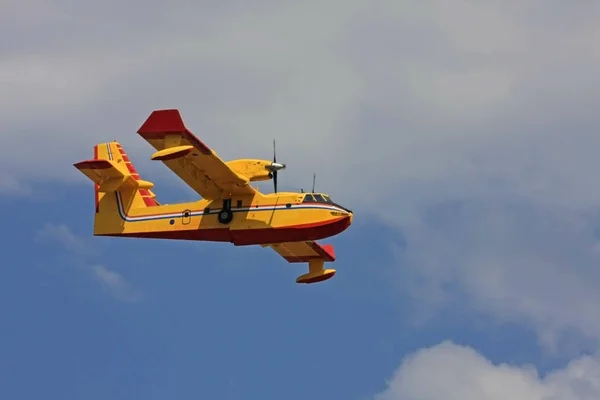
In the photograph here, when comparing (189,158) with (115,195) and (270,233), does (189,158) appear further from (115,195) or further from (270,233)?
(115,195)

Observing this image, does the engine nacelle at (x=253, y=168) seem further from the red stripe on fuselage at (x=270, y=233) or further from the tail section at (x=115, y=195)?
the tail section at (x=115, y=195)

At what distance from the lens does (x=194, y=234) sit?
175 ft

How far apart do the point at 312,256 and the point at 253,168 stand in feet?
28.6

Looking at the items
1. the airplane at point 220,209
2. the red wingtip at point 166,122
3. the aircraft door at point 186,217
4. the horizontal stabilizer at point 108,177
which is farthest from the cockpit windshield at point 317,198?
the horizontal stabilizer at point 108,177

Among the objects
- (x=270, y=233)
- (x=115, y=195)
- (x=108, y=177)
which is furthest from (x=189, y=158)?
(x=115, y=195)

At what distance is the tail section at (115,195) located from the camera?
54.9m

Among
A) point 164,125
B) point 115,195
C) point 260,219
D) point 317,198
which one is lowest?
point 260,219

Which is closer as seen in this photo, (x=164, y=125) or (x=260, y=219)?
(x=164, y=125)

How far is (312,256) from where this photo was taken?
197ft

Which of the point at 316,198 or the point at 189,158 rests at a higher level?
the point at 189,158

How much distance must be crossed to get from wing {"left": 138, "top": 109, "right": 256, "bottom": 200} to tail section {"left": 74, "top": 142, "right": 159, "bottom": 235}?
3.77 m

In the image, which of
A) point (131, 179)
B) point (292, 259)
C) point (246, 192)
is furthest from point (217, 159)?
point (292, 259)

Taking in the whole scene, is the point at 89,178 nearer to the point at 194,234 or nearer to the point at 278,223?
the point at 194,234

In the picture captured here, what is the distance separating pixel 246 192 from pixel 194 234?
3019 millimetres
